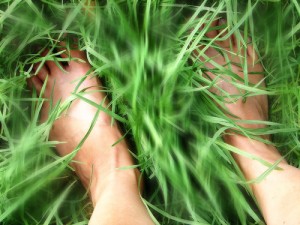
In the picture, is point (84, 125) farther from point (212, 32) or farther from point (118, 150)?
point (212, 32)

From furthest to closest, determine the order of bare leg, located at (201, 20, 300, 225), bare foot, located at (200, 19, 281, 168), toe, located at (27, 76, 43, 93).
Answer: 1. toe, located at (27, 76, 43, 93)
2. bare foot, located at (200, 19, 281, 168)
3. bare leg, located at (201, 20, 300, 225)

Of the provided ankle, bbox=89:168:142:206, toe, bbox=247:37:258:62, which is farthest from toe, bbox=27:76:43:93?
toe, bbox=247:37:258:62

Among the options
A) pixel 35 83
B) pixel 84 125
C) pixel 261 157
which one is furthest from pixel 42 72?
pixel 261 157

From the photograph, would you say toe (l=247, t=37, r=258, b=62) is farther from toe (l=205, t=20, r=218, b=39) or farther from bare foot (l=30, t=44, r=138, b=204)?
bare foot (l=30, t=44, r=138, b=204)

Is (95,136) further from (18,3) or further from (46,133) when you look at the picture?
(18,3)

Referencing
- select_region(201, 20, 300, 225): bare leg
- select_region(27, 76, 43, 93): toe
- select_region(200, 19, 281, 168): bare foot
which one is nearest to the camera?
select_region(201, 20, 300, 225): bare leg

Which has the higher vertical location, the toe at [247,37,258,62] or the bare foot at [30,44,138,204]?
the toe at [247,37,258,62]

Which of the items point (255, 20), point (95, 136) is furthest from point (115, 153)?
point (255, 20)
